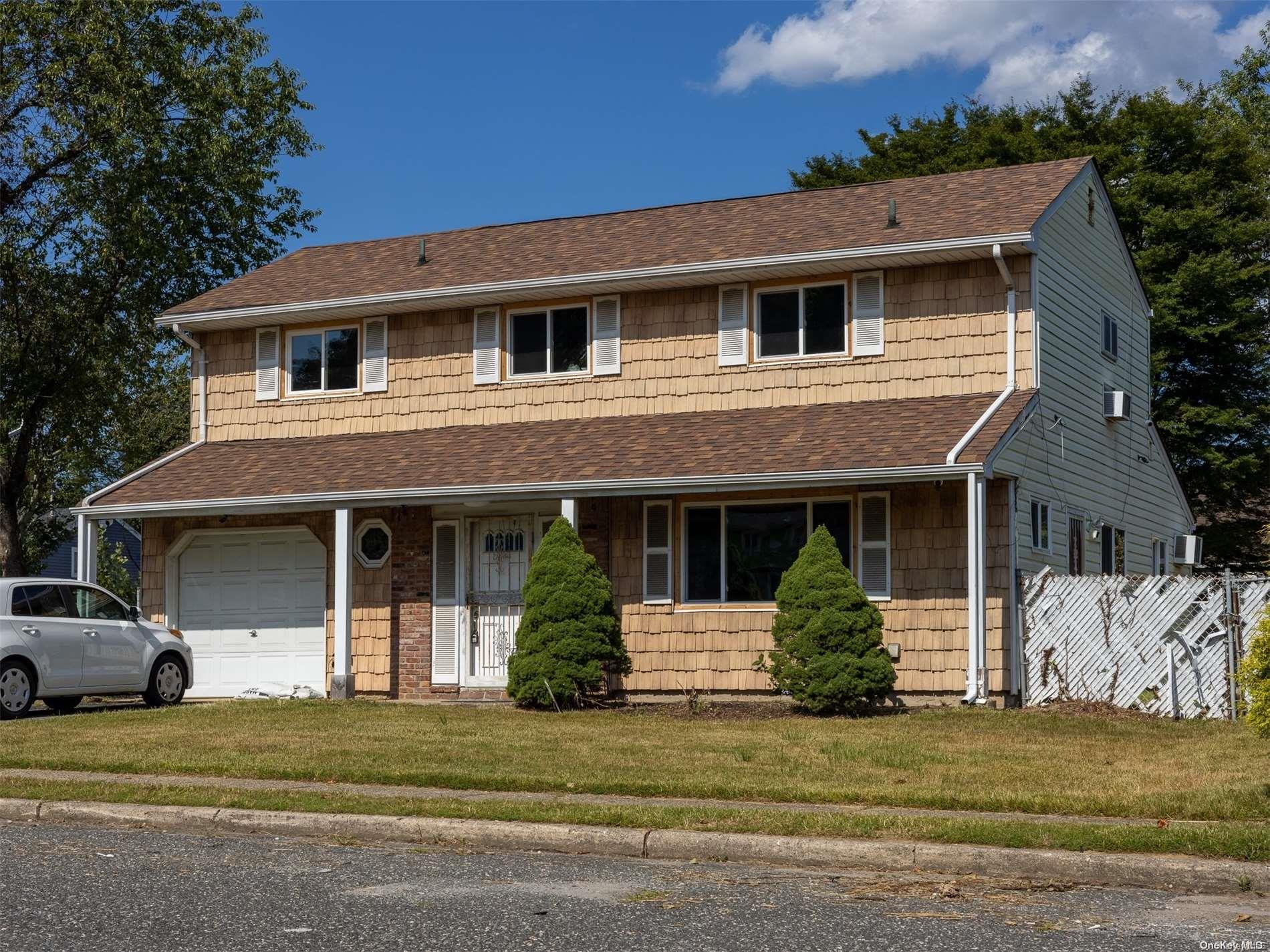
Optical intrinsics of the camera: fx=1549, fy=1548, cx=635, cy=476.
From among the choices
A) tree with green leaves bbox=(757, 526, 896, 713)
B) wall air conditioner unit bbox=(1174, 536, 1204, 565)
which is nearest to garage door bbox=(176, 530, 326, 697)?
tree with green leaves bbox=(757, 526, 896, 713)

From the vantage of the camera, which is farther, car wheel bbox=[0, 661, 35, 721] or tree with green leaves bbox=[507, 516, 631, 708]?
tree with green leaves bbox=[507, 516, 631, 708]

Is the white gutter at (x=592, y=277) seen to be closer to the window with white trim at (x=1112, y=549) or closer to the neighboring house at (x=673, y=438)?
the neighboring house at (x=673, y=438)

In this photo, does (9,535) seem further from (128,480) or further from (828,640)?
(828,640)

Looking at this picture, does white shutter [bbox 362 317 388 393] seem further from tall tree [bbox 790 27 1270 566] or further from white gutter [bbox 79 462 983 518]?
tall tree [bbox 790 27 1270 566]

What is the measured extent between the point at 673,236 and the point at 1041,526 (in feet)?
23.0

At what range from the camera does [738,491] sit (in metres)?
19.1

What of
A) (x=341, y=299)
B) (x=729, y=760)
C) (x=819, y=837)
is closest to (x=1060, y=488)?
(x=729, y=760)

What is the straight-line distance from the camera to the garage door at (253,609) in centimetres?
2175

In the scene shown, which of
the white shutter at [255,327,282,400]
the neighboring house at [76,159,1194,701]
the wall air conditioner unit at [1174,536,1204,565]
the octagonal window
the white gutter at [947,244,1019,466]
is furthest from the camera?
the wall air conditioner unit at [1174,536,1204,565]

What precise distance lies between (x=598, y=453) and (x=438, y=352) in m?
3.84

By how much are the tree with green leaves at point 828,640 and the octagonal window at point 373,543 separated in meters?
6.29

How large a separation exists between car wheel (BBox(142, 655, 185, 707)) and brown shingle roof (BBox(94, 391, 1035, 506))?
2.49m

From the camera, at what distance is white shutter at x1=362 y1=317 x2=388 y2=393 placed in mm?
22875

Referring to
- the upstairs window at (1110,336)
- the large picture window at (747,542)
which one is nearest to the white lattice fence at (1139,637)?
the large picture window at (747,542)
